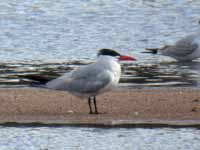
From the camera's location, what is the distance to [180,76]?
14.8 metres

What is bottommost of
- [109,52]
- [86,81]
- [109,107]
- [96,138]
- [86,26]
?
[86,26]

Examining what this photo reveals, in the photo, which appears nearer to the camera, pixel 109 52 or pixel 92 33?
pixel 109 52

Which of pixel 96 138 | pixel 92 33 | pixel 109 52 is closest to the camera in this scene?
pixel 96 138

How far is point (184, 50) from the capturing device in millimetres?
17062

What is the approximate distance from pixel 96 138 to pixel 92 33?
932cm

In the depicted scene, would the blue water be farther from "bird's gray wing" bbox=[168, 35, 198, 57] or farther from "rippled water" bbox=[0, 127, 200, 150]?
"rippled water" bbox=[0, 127, 200, 150]

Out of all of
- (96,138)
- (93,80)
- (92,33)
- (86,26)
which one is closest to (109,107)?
(93,80)

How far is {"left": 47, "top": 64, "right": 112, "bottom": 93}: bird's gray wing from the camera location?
36.7 feet

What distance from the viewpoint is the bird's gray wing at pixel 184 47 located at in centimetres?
1700

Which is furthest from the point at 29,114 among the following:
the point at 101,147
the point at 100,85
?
the point at 101,147

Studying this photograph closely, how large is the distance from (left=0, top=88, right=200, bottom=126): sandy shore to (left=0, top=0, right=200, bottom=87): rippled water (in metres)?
1.14

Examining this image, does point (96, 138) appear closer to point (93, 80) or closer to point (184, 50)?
point (93, 80)

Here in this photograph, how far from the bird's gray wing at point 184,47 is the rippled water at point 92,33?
0.23 metres

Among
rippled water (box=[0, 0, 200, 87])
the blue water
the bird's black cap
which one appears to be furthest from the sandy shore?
the blue water
